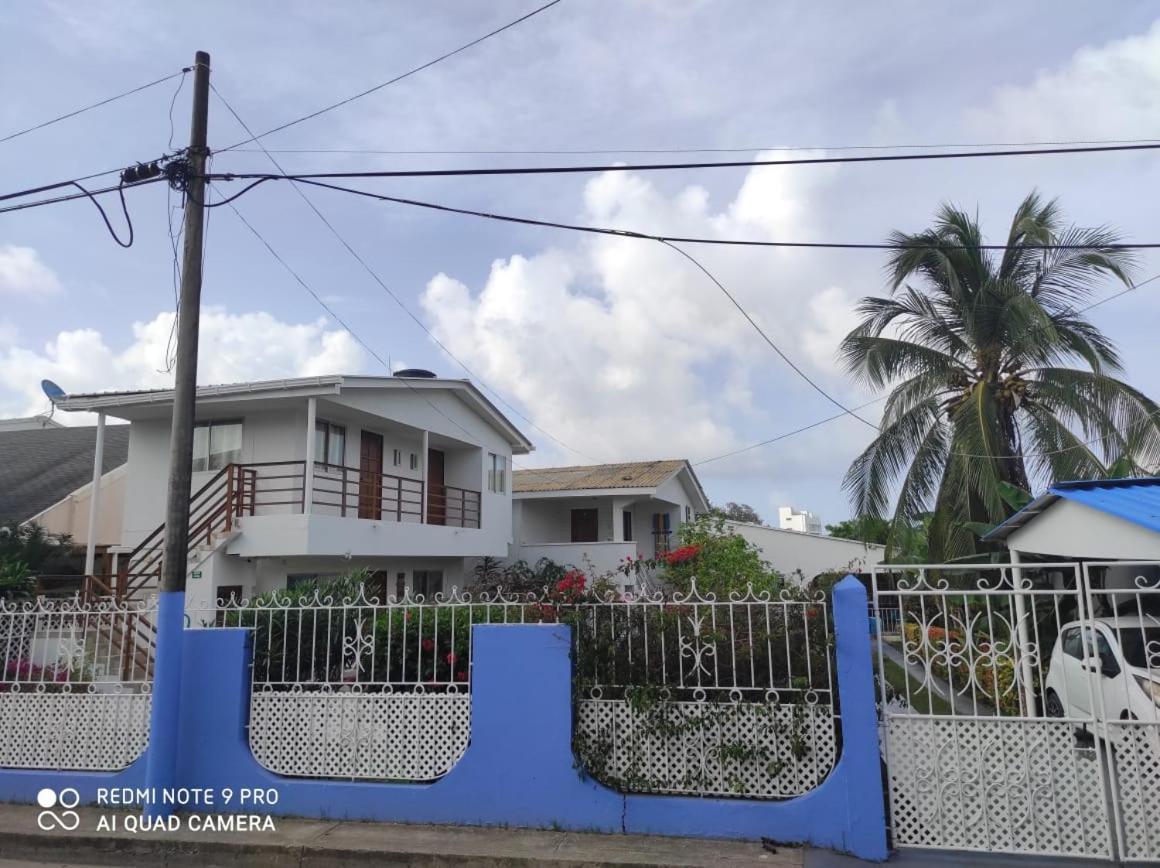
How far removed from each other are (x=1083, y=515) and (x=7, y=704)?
365 inches

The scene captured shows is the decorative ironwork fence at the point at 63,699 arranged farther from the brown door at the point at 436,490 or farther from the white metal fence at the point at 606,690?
the brown door at the point at 436,490

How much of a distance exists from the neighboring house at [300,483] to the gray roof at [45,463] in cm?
353

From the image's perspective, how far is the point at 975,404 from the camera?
12.6 m

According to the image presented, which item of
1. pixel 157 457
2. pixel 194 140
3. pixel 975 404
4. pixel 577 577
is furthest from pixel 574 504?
pixel 194 140

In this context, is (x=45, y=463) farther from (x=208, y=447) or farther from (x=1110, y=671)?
(x=1110, y=671)

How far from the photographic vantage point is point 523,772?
19.5ft

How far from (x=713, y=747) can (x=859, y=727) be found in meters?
1.03

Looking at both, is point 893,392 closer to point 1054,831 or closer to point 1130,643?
point 1130,643

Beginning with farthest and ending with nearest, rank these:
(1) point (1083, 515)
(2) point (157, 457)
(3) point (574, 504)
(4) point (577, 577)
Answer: (3) point (574, 504) < (2) point (157, 457) < (4) point (577, 577) < (1) point (1083, 515)

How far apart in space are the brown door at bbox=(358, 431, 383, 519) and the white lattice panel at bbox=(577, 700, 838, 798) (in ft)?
33.3

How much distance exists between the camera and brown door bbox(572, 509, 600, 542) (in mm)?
26078

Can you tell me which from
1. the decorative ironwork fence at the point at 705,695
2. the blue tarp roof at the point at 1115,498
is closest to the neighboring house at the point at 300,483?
the decorative ironwork fence at the point at 705,695

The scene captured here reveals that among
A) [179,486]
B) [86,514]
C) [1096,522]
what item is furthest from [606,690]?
[86,514]

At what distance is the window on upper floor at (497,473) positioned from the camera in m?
20.8
